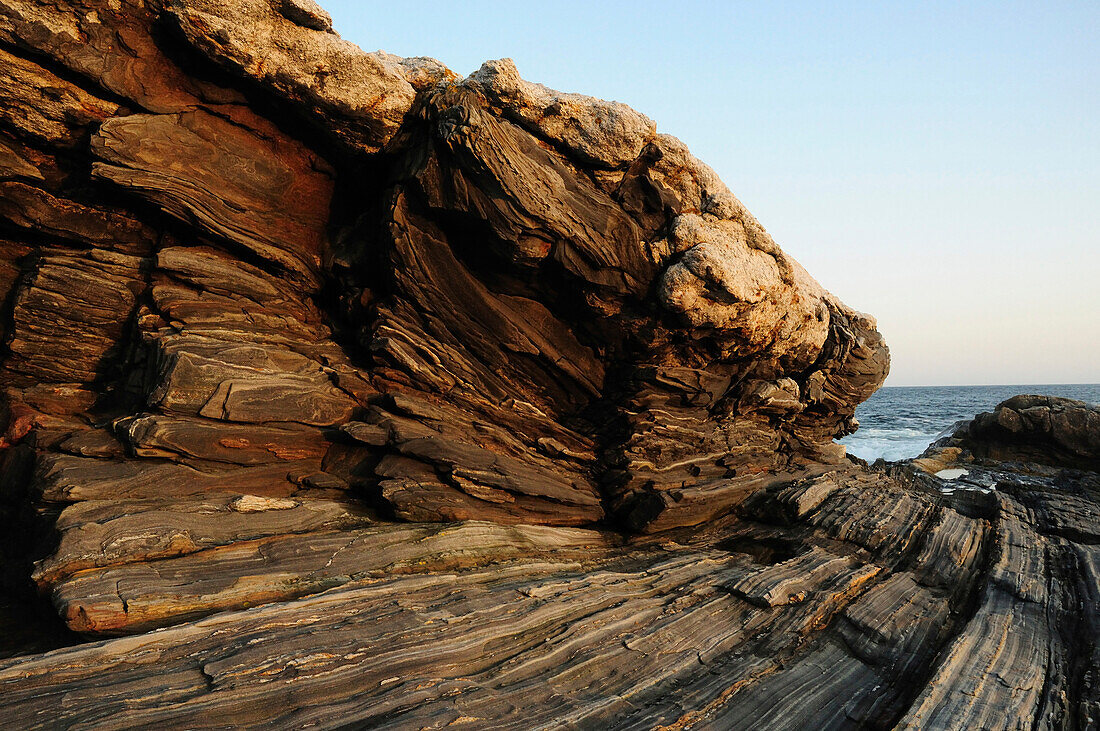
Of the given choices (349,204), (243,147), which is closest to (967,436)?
(349,204)

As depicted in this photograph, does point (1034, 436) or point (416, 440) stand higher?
point (1034, 436)

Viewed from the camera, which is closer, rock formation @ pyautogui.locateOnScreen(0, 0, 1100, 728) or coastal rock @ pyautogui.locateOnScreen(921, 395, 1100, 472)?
rock formation @ pyautogui.locateOnScreen(0, 0, 1100, 728)

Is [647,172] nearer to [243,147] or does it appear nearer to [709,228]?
[709,228]

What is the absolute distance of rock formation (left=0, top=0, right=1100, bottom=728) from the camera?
839 centimetres

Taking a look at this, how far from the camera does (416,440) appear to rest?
13.2 metres

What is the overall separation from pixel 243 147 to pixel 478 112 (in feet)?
20.6

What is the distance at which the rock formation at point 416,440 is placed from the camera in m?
8.39

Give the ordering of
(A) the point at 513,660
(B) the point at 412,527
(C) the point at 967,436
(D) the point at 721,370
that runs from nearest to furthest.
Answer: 1. (A) the point at 513,660
2. (B) the point at 412,527
3. (D) the point at 721,370
4. (C) the point at 967,436

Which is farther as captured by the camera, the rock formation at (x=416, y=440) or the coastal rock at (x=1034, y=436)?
the coastal rock at (x=1034, y=436)

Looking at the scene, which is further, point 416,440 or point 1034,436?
point 1034,436

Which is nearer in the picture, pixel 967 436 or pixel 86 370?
pixel 86 370

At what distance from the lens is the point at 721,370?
18438 mm

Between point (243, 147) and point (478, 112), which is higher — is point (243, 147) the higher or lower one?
the lower one

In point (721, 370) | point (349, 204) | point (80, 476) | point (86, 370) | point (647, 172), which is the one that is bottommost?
point (80, 476)
